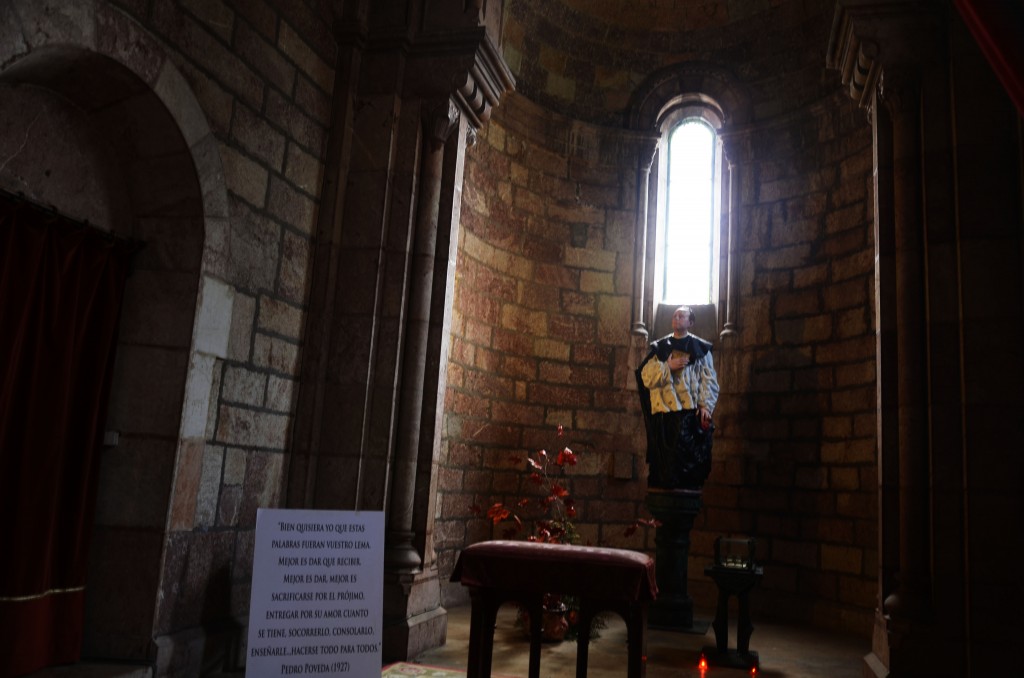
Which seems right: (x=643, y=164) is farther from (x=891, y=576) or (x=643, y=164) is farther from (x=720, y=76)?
(x=891, y=576)

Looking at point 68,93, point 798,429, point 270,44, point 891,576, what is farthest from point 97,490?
point 798,429

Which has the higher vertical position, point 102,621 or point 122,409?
point 122,409

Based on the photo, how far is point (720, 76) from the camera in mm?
7715

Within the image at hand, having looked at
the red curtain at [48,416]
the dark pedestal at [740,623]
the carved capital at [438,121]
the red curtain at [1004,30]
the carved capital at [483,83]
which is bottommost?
the dark pedestal at [740,623]

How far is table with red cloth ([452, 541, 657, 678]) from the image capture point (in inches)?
128

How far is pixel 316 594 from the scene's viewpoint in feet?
10.9

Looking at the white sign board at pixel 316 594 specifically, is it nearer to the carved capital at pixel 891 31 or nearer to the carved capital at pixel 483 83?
the carved capital at pixel 483 83

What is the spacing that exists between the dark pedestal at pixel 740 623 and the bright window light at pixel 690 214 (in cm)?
348

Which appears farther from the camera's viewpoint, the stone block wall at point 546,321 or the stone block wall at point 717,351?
the stone block wall at point 546,321

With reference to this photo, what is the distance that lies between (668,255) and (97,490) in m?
5.72

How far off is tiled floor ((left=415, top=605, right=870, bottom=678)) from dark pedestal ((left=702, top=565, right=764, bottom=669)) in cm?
8

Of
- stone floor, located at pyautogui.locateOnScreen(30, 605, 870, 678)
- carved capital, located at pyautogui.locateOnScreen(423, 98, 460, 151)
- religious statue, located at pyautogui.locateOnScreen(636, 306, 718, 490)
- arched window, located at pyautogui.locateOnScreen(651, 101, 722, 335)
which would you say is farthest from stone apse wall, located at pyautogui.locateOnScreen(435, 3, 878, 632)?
carved capital, located at pyautogui.locateOnScreen(423, 98, 460, 151)

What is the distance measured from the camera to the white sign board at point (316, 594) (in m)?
3.21

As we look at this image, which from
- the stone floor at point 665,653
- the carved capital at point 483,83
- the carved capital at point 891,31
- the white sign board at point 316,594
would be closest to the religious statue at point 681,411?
the stone floor at point 665,653
